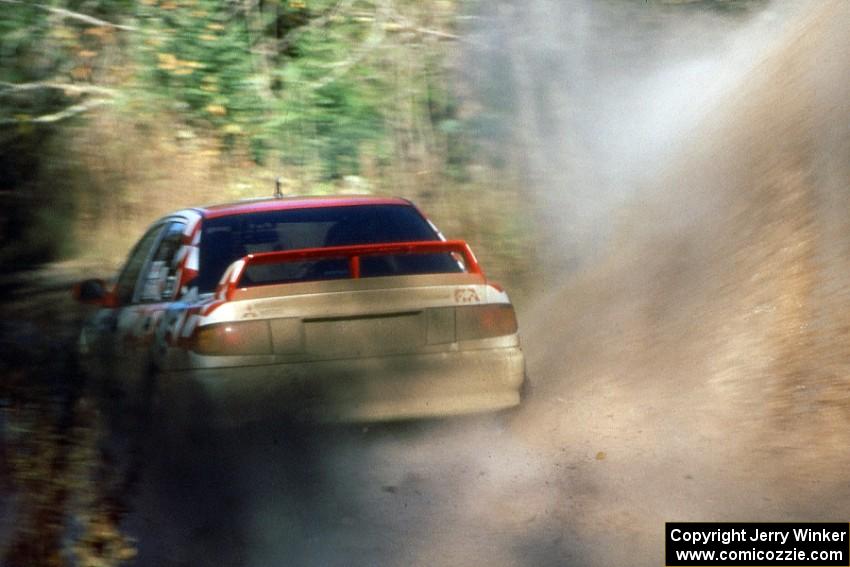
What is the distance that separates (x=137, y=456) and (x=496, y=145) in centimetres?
709

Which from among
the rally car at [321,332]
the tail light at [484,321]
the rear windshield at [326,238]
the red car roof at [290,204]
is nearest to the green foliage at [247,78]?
the red car roof at [290,204]

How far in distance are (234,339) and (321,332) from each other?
1.51 ft

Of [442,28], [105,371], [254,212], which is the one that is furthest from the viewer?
[442,28]

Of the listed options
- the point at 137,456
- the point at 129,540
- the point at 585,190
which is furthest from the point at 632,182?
the point at 129,540

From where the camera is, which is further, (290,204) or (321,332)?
(290,204)

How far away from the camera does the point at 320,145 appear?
14.2 metres

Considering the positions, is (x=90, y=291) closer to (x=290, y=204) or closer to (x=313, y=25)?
(x=290, y=204)

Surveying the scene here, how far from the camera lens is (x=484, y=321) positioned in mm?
7184

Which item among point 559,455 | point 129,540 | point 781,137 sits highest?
point 781,137

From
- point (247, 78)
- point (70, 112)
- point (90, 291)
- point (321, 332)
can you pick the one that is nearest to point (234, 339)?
point (321, 332)

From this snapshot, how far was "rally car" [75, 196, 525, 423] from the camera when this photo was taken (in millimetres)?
6777

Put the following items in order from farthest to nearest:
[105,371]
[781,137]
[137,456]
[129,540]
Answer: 1. [781,137]
2. [105,371]
3. [137,456]
4. [129,540]

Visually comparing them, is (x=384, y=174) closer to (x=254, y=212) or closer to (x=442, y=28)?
(x=442, y=28)

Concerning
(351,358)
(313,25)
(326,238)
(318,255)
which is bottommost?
(351,358)
